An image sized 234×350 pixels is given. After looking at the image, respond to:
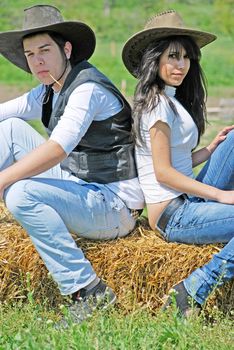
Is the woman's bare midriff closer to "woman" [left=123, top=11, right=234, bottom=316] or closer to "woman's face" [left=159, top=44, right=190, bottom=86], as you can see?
"woman" [left=123, top=11, right=234, bottom=316]

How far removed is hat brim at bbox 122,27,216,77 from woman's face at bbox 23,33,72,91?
0.37 meters

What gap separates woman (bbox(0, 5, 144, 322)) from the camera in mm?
Answer: 4469

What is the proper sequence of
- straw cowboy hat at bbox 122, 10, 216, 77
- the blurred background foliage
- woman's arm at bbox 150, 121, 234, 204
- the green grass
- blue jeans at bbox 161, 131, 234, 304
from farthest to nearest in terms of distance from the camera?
the blurred background foliage < straw cowboy hat at bbox 122, 10, 216, 77 < woman's arm at bbox 150, 121, 234, 204 < blue jeans at bbox 161, 131, 234, 304 < the green grass

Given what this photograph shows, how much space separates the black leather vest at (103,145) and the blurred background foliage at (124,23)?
11.5 metres

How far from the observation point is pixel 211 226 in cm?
455

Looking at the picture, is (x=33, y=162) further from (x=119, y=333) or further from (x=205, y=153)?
(x=205, y=153)

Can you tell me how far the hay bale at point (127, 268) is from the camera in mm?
4652

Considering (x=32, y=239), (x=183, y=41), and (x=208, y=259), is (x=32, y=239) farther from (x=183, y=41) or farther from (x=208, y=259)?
(x=183, y=41)

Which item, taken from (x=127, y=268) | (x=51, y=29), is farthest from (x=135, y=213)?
(x=51, y=29)

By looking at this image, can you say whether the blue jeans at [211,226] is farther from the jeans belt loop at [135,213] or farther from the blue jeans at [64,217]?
the blue jeans at [64,217]

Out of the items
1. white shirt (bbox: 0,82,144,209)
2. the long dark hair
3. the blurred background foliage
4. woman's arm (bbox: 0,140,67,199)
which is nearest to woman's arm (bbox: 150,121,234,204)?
the long dark hair

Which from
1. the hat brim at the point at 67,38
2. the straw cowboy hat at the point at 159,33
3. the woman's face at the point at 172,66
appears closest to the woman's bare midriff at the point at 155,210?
the woman's face at the point at 172,66

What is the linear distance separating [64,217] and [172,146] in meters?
0.65

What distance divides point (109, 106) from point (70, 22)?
0.46 m
